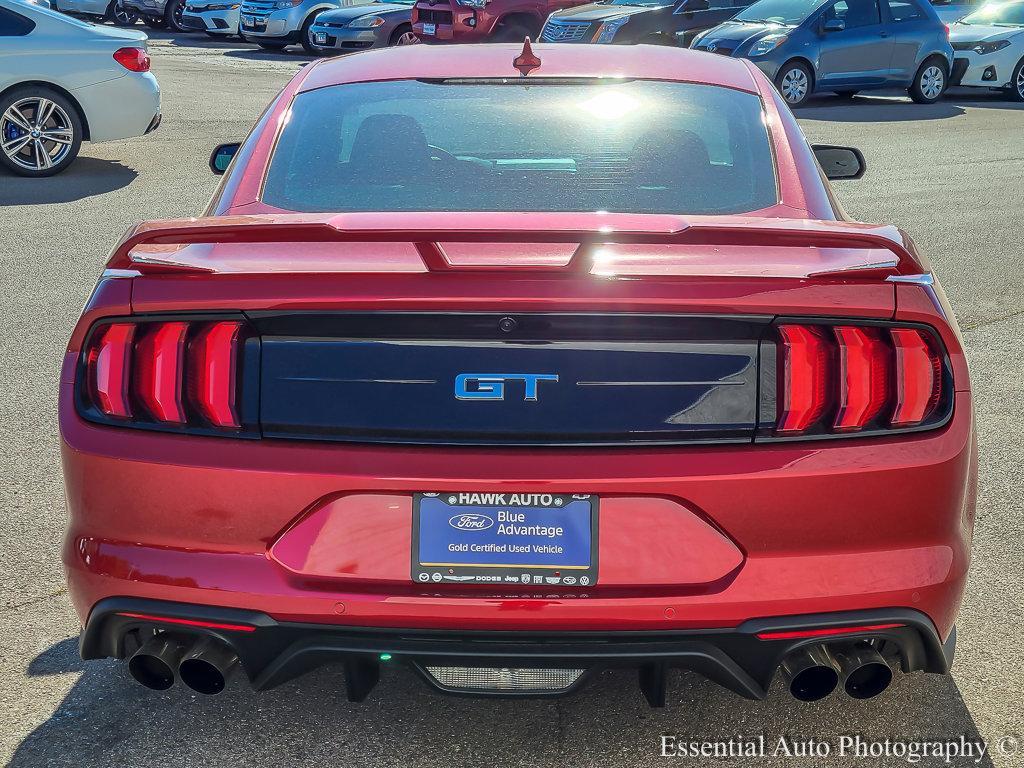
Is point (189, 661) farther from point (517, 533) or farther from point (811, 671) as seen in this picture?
point (811, 671)

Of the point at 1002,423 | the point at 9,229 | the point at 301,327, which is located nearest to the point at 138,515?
the point at 301,327

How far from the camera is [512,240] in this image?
2.61 metres

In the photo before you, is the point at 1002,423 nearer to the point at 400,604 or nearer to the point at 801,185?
the point at 801,185

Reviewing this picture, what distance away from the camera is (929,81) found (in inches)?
732

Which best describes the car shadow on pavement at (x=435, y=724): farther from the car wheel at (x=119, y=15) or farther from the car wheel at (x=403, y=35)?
the car wheel at (x=119, y=15)

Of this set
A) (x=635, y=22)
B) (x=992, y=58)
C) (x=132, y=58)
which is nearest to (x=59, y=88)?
(x=132, y=58)

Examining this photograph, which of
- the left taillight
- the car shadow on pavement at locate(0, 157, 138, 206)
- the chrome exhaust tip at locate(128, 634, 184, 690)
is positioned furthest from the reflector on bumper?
the car shadow on pavement at locate(0, 157, 138, 206)

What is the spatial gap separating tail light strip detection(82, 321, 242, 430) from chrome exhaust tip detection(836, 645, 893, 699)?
4.31 ft

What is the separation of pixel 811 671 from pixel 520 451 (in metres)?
0.75

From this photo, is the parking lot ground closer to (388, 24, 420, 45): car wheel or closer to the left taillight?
the left taillight

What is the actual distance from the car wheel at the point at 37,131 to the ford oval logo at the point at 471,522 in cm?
966

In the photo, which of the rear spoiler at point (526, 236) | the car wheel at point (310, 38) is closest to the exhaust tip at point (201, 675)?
the rear spoiler at point (526, 236)

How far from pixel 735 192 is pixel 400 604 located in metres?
1.46

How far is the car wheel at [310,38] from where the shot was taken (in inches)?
937
